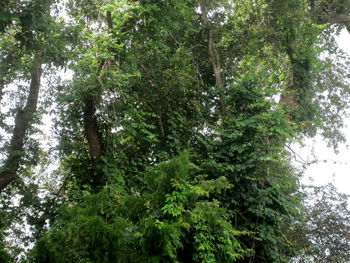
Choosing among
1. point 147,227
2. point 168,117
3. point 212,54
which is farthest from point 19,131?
point 147,227

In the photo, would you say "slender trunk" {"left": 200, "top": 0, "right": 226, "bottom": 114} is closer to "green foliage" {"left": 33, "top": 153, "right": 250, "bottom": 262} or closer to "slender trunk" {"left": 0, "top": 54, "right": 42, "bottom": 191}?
"green foliage" {"left": 33, "top": 153, "right": 250, "bottom": 262}

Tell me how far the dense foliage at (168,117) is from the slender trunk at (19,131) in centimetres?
2

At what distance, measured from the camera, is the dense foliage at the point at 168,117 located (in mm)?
5371

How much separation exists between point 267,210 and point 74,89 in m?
3.81

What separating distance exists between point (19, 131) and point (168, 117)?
9.98 feet

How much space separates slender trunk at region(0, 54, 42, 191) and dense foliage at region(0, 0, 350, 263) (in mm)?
24

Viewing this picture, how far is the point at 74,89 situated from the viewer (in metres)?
6.40

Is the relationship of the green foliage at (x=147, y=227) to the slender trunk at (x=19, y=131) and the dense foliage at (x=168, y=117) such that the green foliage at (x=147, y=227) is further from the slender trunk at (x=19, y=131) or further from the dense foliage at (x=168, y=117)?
the slender trunk at (x=19, y=131)

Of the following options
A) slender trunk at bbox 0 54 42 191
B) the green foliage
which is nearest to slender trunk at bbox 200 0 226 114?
the green foliage

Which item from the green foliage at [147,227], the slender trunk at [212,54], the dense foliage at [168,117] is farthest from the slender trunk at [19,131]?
the slender trunk at [212,54]

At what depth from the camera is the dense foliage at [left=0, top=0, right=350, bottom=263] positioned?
5371mm

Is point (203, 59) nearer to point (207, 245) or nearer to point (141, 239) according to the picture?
point (207, 245)

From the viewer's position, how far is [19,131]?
780 cm

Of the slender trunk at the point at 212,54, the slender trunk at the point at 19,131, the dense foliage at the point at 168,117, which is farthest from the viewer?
the slender trunk at the point at 212,54
